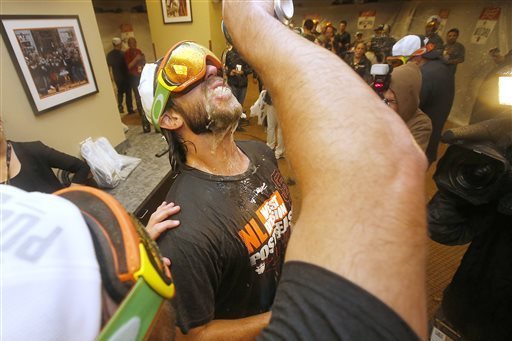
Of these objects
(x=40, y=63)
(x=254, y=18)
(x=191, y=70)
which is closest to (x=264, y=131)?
(x=40, y=63)

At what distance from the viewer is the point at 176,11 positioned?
724cm

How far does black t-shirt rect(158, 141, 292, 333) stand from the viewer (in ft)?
3.51

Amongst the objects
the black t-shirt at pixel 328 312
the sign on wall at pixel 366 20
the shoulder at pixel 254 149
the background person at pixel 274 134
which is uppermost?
the sign on wall at pixel 366 20

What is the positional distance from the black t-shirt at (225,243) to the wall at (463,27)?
6.51m

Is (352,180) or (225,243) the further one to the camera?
(225,243)

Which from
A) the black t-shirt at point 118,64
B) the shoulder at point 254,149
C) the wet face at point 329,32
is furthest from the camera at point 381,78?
the black t-shirt at point 118,64

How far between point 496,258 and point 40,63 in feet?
13.8

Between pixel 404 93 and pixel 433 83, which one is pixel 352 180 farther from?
pixel 433 83

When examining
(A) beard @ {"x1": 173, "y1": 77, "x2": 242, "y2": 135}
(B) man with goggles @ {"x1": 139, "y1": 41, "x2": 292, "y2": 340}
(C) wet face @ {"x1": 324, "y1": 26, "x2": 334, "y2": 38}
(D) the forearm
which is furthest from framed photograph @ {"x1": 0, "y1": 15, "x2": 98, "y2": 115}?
(C) wet face @ {"x1": 324, "y1": 26, "x2": 334, "y2": 38}

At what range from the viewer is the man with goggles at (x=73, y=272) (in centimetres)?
38

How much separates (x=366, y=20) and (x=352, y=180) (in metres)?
10.3

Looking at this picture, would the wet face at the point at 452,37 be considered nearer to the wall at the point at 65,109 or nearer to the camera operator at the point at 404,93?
the camera operator at the point at 404,93

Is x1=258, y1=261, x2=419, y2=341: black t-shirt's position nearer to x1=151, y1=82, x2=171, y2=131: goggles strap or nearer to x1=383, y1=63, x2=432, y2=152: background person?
x1=151, y1=82, x2=171, y2=131: goggles strap

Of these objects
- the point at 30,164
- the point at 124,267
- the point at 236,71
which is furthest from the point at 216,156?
the point at 236,71
